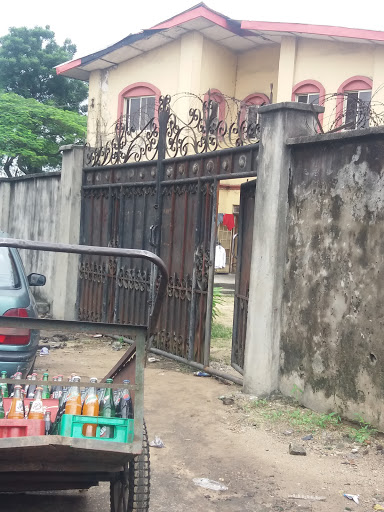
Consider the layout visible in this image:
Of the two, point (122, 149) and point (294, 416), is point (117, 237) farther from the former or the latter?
point (294, 416)

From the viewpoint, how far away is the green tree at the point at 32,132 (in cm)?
2114

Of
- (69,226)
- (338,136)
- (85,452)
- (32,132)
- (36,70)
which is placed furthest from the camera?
(36,70)

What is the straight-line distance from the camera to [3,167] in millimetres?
23391

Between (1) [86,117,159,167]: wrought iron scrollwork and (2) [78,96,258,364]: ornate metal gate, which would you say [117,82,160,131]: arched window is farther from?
(2) [78,96,258,364]: ornate metal gate

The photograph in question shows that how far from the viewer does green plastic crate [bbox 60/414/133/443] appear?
2.62m

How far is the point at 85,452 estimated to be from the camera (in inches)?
97.3

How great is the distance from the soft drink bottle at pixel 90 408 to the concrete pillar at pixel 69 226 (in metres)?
6.91

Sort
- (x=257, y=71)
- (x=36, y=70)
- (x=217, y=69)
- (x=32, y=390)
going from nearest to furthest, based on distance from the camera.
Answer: (x=32, y=390), (x=217, y=69), (x=257, y=71), (x=36, y=70)

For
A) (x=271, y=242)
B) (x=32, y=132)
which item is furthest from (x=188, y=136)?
(x=32, y=132)

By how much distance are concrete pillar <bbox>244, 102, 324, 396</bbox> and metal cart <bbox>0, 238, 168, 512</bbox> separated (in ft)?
9.28

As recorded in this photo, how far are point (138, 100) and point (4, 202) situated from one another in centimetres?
645

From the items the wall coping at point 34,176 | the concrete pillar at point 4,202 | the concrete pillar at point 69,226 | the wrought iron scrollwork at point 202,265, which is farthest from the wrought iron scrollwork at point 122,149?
the concrete pillar at point 4,202

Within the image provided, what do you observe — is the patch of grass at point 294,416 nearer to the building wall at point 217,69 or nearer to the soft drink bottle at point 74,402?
the soft drink bottle at point 74,402

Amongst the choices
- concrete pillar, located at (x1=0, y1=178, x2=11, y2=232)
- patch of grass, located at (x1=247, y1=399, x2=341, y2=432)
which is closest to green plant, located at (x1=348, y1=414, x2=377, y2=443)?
patch of grass, located at (x1=247, y1=399, x2=341, y2=432)
